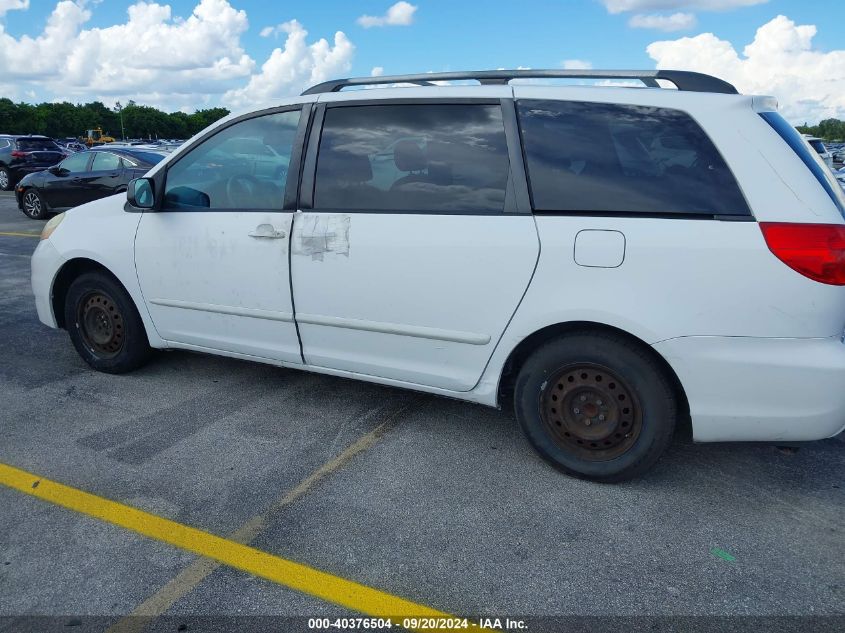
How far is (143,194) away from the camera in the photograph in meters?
3.96

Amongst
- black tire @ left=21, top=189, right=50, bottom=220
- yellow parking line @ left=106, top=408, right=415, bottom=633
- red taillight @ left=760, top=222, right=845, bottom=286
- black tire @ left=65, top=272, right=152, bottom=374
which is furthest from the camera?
black tire @ left=21, top=189, right=50, bottom=220

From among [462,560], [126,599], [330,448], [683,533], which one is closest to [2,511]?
[126,599]

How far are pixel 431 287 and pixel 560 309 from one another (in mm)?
636

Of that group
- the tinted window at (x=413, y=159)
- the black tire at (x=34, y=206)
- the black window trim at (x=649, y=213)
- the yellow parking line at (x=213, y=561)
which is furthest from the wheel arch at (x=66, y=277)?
the black tire at (x=34, y=206)

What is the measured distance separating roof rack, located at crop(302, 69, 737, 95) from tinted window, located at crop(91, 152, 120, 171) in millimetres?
9556

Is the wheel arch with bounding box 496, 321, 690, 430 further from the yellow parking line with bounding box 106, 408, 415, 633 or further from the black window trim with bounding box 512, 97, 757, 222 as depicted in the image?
the yellow parking line with bounding box 106, 408, 415, 633

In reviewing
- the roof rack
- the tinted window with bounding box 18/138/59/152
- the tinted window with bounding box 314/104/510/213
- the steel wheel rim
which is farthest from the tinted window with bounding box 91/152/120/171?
the tinted window with bounding box 314/104/510/213

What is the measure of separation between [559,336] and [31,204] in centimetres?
1358

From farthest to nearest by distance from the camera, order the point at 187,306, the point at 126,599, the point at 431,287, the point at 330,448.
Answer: the point at 187,306, the point at 330,448, the point at 431,287, the point at 126,599

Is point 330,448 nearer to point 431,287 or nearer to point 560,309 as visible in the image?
point 431,287

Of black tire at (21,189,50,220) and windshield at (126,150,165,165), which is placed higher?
windshield at (126,150,165,165)

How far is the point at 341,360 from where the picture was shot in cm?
362

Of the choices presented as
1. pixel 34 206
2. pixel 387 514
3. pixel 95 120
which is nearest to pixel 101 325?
pixel 387 514

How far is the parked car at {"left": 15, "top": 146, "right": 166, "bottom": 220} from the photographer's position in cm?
1179
